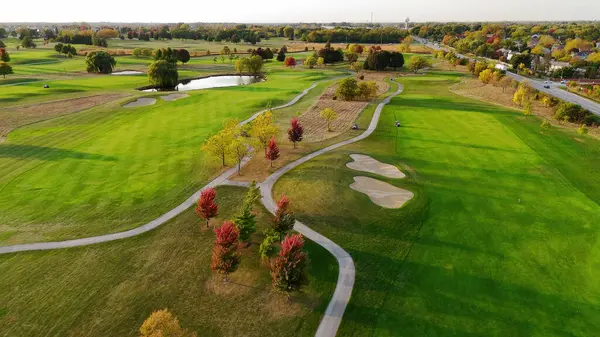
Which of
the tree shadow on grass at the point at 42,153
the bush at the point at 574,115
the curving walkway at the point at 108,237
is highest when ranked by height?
the bush at the point at 574,115

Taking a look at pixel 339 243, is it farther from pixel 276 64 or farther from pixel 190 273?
pixel 276 64

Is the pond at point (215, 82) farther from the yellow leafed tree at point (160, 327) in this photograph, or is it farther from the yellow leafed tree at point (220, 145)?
the yellow leafed tree at point (160, 327)

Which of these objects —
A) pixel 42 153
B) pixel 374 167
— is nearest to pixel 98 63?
pixel 42 153

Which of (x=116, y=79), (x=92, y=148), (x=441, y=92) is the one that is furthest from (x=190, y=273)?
(x=116, y=79)

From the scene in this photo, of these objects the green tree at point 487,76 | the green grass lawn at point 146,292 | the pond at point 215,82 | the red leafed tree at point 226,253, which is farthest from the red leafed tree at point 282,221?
the green tree at point 487,76

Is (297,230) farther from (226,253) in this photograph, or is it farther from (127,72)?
(127,72)

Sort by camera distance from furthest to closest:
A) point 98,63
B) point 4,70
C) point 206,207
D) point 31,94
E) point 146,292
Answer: point 98,63 < point 4,70 < point 31,94 < point 206,207 < point 146,292
